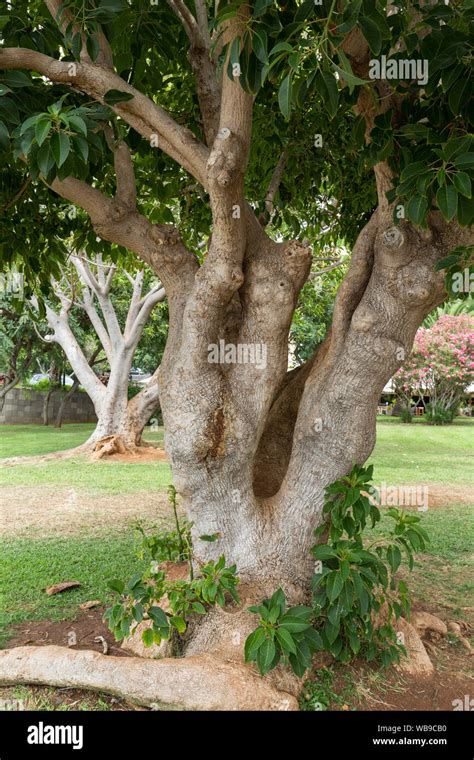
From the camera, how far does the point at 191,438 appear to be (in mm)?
3297

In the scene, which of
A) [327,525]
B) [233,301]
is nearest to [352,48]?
[233,301]

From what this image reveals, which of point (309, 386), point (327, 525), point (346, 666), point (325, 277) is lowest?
point (346, 666)

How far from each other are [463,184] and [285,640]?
209cm

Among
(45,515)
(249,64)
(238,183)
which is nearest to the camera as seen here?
(249,64)

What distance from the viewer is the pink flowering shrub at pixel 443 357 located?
21016 mm

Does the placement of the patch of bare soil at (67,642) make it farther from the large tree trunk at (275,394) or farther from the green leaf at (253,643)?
the green leaf at (253,643)

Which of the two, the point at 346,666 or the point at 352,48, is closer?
the point at 352,48

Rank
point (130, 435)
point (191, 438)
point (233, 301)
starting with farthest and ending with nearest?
point (130, 435) < point (233, 301) < point (191, 438)

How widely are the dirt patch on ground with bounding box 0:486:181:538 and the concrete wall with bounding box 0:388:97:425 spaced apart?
13362 mm

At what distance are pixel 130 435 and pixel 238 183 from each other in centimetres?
1059

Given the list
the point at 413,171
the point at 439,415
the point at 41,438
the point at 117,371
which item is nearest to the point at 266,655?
the point at 413,171

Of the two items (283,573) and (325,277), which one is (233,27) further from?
(325,277)

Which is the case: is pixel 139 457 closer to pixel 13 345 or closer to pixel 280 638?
pixel 13 345

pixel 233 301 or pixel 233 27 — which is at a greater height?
pixel 233 27
